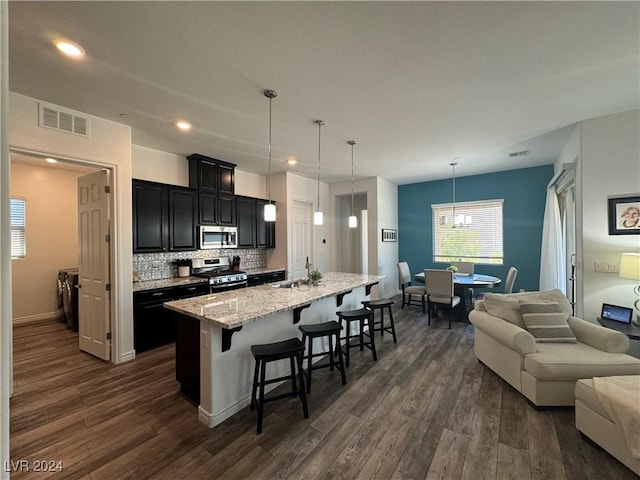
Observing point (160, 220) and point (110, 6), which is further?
point (160, 220)

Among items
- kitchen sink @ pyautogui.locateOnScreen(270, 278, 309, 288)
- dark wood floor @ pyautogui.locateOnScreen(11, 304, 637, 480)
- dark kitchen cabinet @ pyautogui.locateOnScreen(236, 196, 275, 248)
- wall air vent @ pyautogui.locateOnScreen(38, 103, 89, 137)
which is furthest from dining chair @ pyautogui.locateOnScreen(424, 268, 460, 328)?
wall air vent @ pyautogui.locateOnScreen(38, 103, 89, 137)

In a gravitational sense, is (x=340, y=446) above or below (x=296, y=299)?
below

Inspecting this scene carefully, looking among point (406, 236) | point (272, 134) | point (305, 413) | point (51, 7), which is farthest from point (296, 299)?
point (406, 236)

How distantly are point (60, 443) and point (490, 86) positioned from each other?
15.2 feet

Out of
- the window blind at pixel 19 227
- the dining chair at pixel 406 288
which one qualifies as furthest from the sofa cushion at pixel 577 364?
the window blind at pixel 19 227

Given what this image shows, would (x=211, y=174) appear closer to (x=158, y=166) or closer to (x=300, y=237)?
(x=158, y=166)

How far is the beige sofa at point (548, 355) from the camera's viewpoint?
2.33 m

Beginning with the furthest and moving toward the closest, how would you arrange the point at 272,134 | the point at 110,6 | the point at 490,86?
the point at 272,134 < the point at 490,86 < the point at 110,6

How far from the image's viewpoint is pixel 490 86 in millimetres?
2609

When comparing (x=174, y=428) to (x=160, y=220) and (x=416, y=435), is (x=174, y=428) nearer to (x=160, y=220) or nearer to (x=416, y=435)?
(x=416, y=435)

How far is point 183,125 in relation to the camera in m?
3.44

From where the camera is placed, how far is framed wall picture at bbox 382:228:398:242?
6.60 metres

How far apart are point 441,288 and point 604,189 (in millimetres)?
2357
